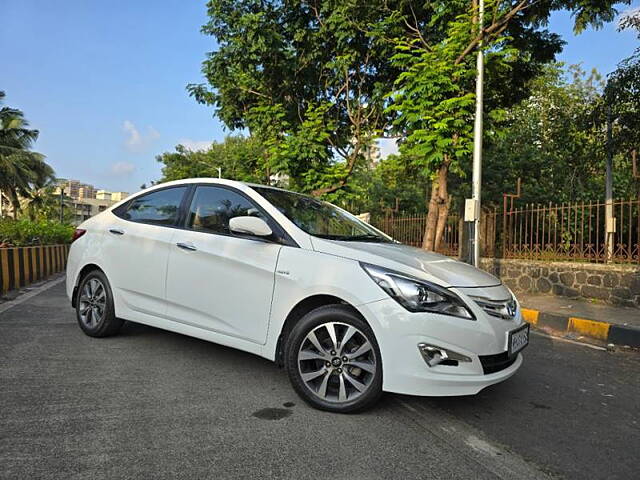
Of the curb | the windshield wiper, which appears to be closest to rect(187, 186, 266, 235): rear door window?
the windshield wiper

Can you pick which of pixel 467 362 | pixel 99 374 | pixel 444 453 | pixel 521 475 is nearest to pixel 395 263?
pixel 467 362

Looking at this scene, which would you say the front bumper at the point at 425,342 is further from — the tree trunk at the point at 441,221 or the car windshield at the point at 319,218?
the tree trunk at the point at 441,221

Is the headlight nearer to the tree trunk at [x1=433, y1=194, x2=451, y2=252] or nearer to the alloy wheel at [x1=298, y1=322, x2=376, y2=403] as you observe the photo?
the alloy wheel at [x1=298, y1=322, x2=376, y2=403]

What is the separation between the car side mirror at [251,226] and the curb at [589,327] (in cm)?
390

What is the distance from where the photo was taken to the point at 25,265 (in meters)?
9.30

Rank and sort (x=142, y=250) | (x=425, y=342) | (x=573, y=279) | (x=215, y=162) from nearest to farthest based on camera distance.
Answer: (x=425, y=342) → (x=142, y=250) → (x=573, y=279) → (x=215, y=162)

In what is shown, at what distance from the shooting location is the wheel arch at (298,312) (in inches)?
125

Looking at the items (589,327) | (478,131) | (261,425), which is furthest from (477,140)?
(261,425)

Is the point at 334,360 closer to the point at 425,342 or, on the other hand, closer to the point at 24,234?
the point at 425,342

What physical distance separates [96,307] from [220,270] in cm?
182

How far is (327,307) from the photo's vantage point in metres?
3.08

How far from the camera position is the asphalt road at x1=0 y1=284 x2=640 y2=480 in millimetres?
2365

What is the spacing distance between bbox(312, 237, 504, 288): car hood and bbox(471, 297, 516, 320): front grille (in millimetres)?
75

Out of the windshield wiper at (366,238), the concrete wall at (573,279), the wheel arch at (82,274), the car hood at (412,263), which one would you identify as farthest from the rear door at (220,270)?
the concrete wall at (573,279)
